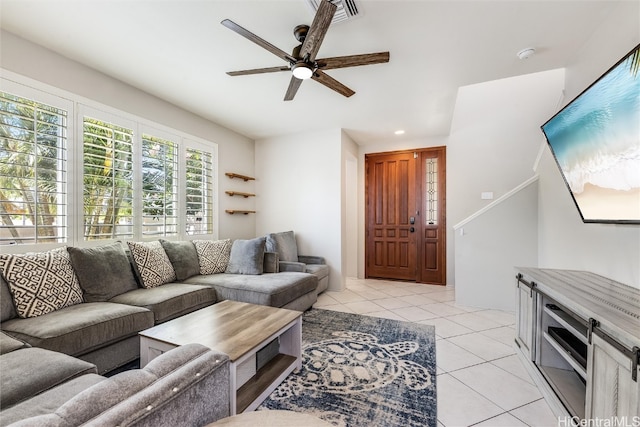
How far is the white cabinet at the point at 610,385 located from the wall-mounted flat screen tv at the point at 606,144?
0.75m

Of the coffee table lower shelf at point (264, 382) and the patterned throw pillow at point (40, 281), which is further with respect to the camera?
the patterned throw pillow at point (40, 281)

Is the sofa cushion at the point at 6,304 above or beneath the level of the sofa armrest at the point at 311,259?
above

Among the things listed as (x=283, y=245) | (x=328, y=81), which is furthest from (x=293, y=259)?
(x=328, y=81)

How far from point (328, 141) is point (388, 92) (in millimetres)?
1375

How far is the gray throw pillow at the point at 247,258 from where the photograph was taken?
10.4 ft

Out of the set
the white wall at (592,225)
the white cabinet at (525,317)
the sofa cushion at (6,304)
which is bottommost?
the white cabinet at (525,317)

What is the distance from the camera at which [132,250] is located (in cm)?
252

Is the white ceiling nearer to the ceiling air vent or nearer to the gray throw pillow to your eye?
the ceiling air vent

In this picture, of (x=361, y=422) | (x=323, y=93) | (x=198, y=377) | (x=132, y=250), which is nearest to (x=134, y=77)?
(x=132, y=250)

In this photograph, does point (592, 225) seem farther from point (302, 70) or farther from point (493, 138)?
point (493, 138)

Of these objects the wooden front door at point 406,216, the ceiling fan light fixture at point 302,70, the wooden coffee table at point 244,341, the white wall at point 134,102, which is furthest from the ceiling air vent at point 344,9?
the wooden front door at point 406,216

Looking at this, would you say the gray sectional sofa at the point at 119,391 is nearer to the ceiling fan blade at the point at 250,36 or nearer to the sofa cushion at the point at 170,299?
the sofa cushion at the point at 170,299

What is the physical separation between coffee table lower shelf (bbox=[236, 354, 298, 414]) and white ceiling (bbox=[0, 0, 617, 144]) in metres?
2.42

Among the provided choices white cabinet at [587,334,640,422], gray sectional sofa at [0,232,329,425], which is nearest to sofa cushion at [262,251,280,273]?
gray sectional sofa at [0,232,329,425]
